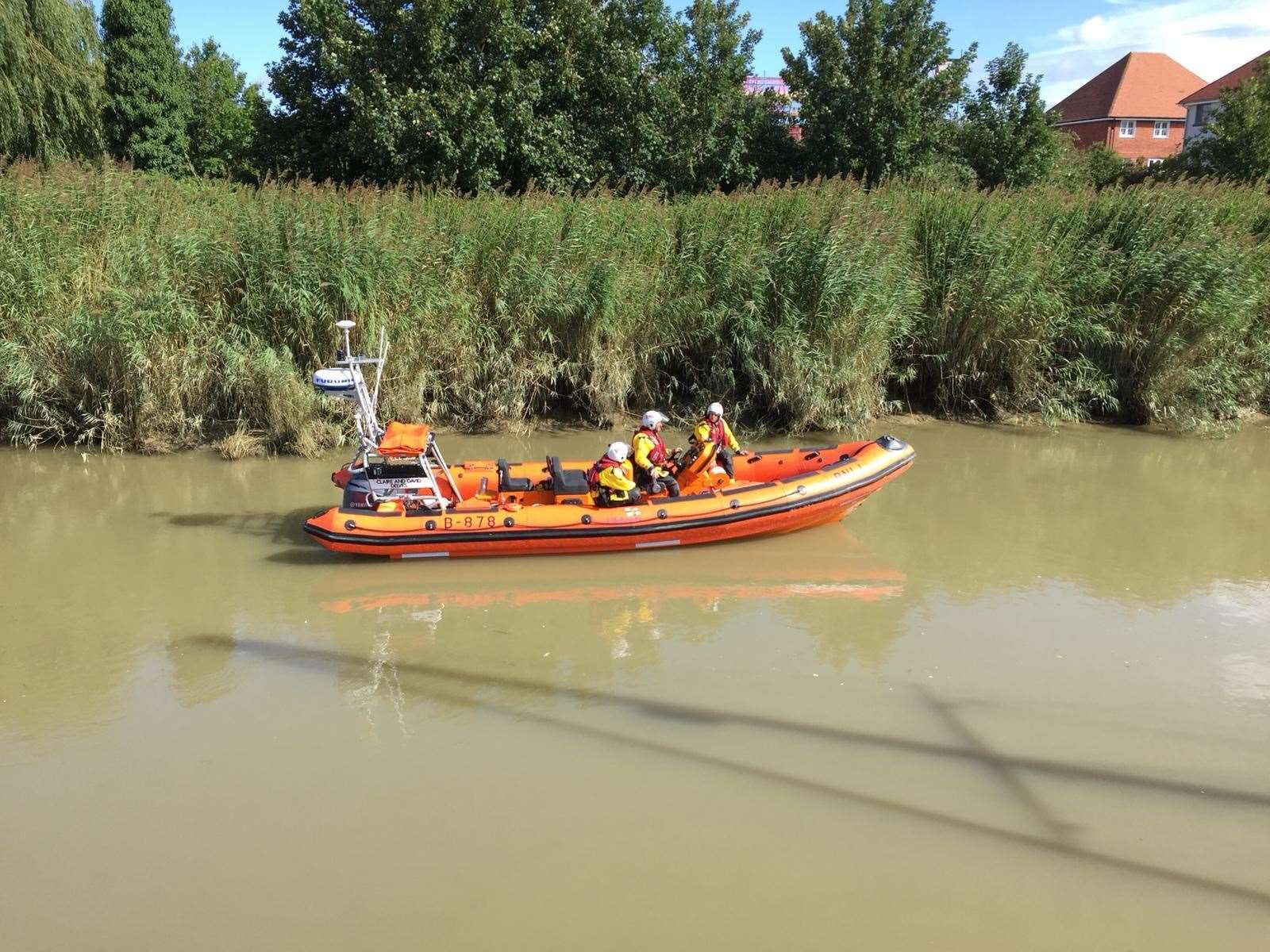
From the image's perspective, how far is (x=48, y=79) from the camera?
12.9 m

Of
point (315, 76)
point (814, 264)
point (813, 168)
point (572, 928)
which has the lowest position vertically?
point (572, 928)

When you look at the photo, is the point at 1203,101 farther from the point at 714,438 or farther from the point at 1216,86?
the point at 714,438

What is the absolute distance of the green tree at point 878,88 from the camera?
54.1ft

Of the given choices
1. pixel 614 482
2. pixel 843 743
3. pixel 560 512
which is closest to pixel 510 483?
pixel 560 512

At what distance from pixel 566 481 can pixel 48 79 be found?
10.9 meters

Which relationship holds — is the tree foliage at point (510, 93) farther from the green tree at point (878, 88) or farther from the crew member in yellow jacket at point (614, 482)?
the crew member in yellow jacket at point (614, 482)

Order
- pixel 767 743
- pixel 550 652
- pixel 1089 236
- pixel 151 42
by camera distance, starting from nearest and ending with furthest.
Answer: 1. pixel 767 743
2. pixel 550 652
3. pixel 1089 236
4. pixel 151 42

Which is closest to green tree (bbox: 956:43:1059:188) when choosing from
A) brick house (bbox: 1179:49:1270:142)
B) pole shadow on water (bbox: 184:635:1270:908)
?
pole shadow on water (bbox: 184:635:1270:908)

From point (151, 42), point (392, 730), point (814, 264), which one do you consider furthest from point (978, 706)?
point (151, 42)

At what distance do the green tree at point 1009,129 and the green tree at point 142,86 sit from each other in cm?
1576

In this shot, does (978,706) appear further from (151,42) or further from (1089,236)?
(151,42)

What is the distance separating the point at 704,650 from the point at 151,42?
71.0 feet

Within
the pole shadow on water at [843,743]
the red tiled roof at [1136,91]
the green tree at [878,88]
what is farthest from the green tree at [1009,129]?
the red tiled roof at [1136,91]

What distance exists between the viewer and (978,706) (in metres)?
4.50
